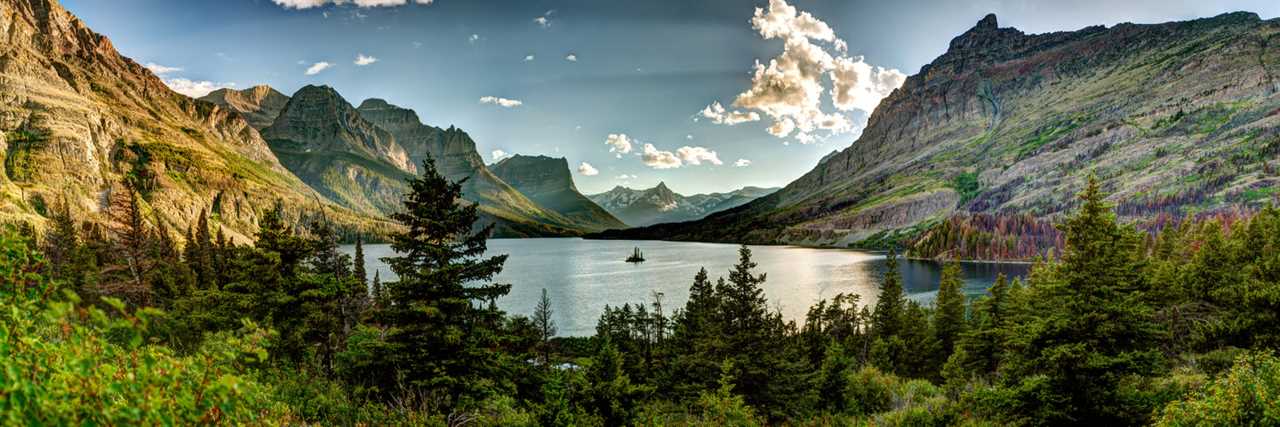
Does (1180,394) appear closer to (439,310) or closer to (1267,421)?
(1267,421)

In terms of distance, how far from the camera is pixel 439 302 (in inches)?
708

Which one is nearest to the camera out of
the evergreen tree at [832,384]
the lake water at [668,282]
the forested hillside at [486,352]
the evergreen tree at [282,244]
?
the forested hillside at [486,352]

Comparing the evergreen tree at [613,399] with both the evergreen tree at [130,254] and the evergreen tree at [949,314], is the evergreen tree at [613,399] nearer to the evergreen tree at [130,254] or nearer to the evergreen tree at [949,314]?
the evergreen tree at [130,254]

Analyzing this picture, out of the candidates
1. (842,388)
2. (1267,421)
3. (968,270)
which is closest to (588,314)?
(842,388)

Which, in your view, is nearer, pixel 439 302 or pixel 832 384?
pixel 439 302

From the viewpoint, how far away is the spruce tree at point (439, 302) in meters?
17.4

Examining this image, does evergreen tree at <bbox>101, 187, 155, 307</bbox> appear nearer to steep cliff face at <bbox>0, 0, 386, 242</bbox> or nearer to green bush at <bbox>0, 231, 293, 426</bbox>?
green bush at <bbox>0, 231, 293, 426</bbox>

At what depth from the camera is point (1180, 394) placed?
52.7 ft

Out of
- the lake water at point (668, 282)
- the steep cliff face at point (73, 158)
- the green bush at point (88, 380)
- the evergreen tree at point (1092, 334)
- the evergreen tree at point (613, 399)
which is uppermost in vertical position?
the steep cliff face at point (73, 158)

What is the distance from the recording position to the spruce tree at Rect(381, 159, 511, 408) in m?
17.4

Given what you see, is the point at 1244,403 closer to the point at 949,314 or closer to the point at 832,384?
the point at 832,384

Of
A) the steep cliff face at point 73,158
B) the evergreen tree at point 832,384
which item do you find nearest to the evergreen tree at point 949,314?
the evergreen tree at point 832,384

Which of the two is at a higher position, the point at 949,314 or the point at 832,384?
the point at 949,314

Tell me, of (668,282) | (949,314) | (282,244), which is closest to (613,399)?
(282,244)
